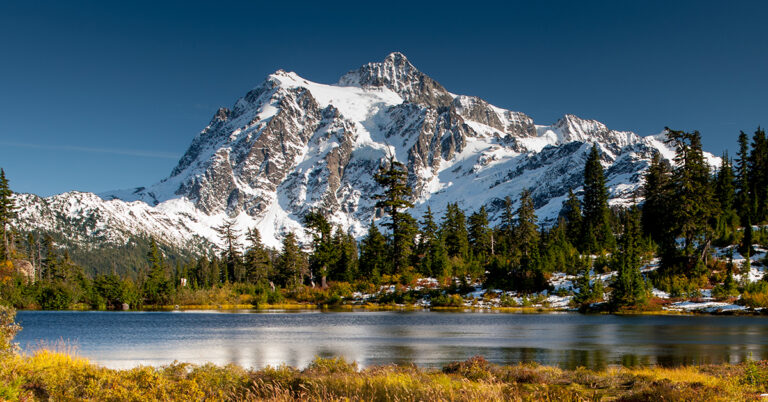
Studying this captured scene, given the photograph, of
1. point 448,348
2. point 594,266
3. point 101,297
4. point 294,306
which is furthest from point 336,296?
point 448,348

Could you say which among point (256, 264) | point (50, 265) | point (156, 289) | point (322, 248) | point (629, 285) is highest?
point (322, 248)

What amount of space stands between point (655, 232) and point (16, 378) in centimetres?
9439

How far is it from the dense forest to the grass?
162 ft

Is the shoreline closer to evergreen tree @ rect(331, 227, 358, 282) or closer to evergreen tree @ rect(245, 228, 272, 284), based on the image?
evergreen tree @ rect(331, 227, 358, 282)

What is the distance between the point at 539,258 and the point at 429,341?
44.0m

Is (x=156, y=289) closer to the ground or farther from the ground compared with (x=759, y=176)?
closer to the ground

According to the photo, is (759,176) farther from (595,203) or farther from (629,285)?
(629,285)

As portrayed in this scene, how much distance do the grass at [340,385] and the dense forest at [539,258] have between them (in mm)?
49296

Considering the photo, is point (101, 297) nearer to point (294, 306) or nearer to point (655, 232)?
point (294, 306)

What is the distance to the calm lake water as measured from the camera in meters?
25.5

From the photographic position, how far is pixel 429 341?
33.3 m

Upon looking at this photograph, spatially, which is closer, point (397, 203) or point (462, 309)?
point (462, 309)

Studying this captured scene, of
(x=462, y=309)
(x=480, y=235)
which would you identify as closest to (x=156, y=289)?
(x=462, y=309)

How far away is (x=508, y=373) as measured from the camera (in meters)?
17.3
